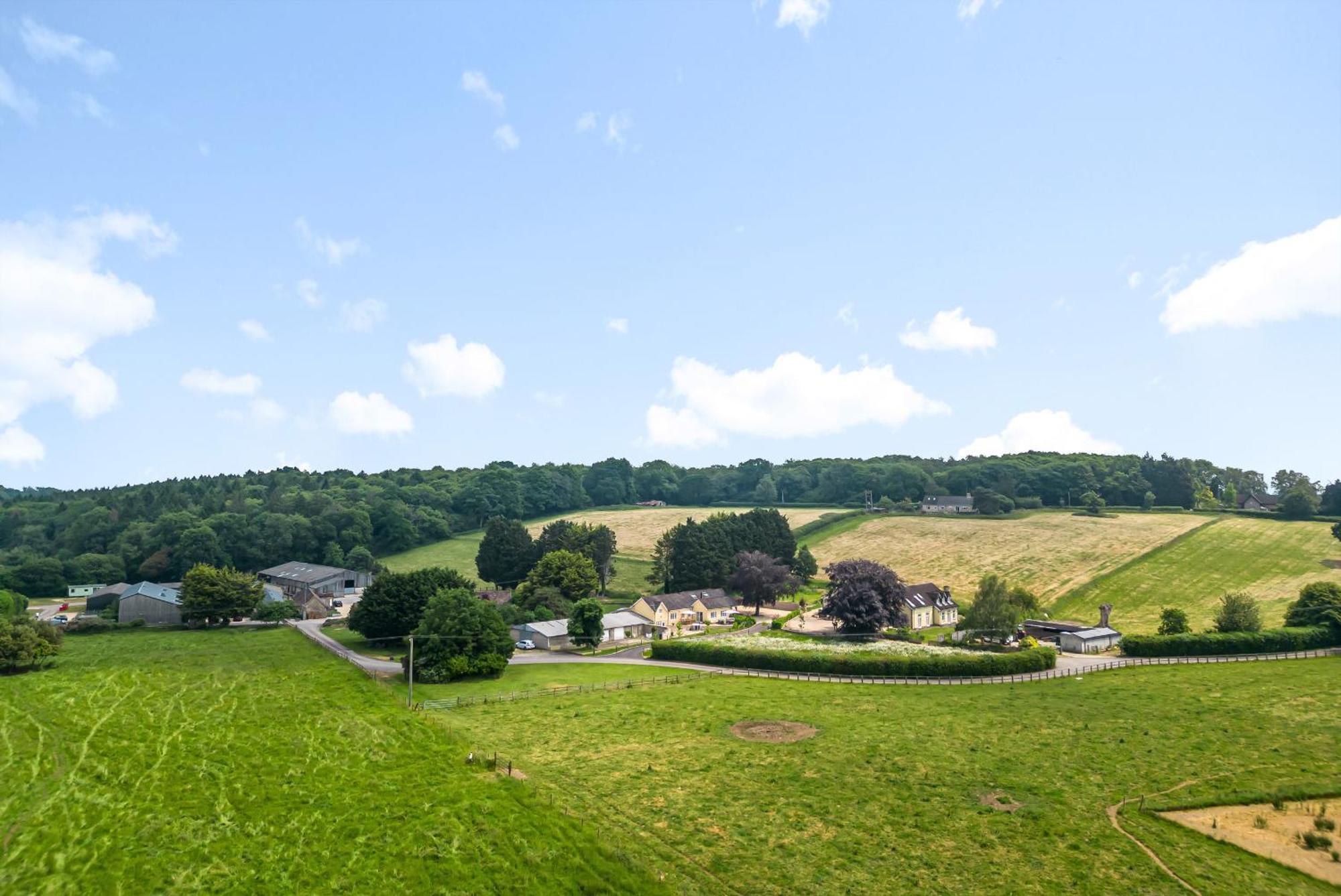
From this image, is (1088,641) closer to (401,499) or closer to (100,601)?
(100,601)

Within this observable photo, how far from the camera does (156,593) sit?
7694 centimetres

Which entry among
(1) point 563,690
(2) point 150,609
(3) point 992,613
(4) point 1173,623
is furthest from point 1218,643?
(2) point 150,609

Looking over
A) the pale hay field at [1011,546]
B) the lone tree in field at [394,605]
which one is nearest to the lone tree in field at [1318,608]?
the pale hay field at [1011,546]

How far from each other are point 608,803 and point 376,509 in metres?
108

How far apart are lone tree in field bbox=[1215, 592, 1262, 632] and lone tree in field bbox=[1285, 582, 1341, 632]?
125 inches

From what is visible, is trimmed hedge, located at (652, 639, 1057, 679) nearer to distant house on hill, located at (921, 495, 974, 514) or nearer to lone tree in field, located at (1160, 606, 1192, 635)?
lone tree in field, located at (1160, 606, 1192, 635)

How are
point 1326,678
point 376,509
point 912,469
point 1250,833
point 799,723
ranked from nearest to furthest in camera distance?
1. point 1250,833
2. point 799,723
3. point 1326,678
4. point 376,509
5. point 912,469

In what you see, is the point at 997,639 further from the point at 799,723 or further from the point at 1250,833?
the point at 1250,833

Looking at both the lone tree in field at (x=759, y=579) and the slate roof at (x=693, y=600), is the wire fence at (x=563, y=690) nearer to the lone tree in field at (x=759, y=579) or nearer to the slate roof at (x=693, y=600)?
the slate roof at (x=693, y=600)

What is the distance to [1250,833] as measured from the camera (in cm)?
2791

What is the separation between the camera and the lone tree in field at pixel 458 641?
54.8 metres

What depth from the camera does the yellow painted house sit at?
7875 cm

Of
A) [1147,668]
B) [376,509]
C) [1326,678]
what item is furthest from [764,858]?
[376,509]

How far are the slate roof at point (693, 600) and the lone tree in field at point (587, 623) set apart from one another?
10647mm
